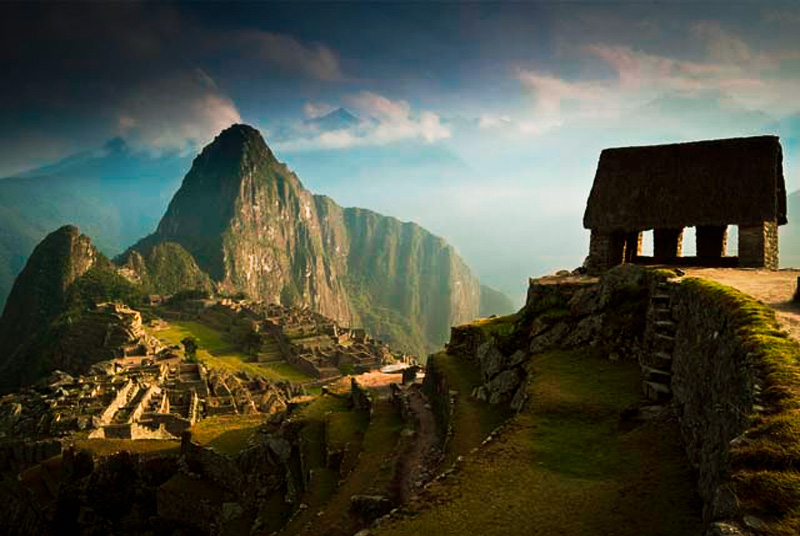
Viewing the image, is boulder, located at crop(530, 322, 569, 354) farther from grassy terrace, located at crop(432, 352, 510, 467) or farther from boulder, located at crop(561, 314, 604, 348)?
grassy terrace, located at crop(432, 352, 510, 467)

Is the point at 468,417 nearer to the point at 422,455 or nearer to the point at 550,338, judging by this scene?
the point at 422,455

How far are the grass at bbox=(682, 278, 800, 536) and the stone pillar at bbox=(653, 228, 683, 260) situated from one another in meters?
14.8

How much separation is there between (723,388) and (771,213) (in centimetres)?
1461

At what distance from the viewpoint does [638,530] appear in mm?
6875

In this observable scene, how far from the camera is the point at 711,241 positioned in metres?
20.7

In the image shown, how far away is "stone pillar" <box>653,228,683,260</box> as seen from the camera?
21109mm

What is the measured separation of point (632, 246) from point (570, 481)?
618 inches

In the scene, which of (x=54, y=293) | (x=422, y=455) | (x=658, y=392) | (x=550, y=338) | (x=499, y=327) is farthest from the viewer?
(x=54, y=293)

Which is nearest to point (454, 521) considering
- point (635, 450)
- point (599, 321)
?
point (635, 450)

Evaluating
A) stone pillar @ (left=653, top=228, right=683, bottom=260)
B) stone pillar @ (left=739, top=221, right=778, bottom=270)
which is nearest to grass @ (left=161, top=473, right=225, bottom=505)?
stone pillar @ (left=653, top=228, right=683, bottom=260)

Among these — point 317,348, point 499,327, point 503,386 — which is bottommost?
point 317,348

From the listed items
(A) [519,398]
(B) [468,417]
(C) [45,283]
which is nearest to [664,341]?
(A) [519,398]

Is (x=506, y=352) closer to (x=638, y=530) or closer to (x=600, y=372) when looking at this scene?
(x=600, y=372)

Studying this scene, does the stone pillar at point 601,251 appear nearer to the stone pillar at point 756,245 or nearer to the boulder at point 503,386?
the stone pillar at point 756,245
